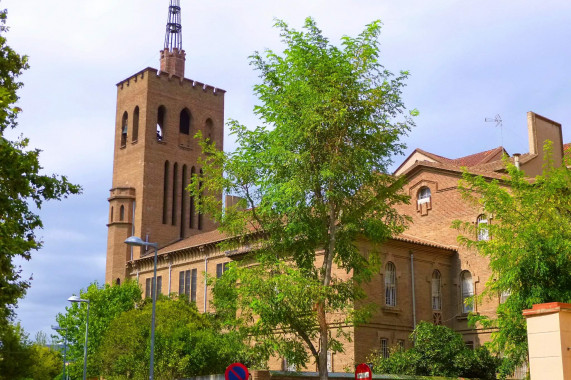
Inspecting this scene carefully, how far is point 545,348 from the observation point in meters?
11.8

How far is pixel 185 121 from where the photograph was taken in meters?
77.8

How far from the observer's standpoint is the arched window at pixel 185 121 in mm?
77000

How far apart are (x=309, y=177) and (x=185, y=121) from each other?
58.7 m

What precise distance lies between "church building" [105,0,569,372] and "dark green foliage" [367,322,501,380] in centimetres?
263

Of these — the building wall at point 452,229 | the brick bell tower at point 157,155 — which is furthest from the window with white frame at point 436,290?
the brick bell tower at point 157,155

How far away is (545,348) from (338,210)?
9.99 m

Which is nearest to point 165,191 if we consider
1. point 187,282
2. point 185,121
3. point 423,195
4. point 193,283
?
point 185,121

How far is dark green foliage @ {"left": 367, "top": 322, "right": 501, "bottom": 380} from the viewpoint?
3134 centimetres

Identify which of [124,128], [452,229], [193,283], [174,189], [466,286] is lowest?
[466,286]

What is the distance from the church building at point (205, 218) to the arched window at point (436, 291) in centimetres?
5

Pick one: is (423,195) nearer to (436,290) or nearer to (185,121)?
(436,290)

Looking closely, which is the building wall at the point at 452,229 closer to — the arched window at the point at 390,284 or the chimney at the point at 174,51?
the arched window at the point at 390,284

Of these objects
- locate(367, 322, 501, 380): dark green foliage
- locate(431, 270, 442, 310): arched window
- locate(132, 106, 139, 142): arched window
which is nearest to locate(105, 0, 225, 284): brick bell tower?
locate(132, 106, 139, 142): arched window

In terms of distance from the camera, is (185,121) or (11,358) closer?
(11,358)
